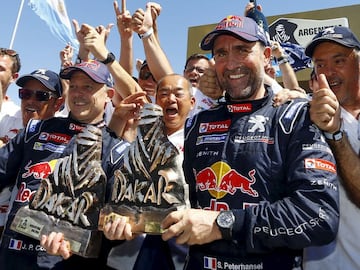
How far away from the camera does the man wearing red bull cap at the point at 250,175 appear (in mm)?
1736

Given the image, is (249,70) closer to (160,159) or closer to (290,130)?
(290,130)

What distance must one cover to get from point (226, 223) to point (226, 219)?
0.06 ft

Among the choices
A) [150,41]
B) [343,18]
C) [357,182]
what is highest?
[343,18]

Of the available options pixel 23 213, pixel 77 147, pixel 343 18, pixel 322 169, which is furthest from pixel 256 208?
pixel 343 18

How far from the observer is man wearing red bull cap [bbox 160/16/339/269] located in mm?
→ 1736

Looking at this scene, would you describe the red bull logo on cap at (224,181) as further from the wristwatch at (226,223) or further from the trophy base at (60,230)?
the trophy base at (60,230)

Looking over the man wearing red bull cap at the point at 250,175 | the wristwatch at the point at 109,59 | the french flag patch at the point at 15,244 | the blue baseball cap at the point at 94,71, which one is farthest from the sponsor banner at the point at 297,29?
the french flag patch at the point at 15,244

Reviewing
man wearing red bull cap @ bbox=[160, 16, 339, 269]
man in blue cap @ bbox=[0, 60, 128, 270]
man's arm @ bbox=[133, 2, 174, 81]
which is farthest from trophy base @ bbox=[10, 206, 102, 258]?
man's arm @ bbox=[133, 2, 174, 81]

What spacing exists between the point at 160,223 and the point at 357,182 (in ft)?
3.52

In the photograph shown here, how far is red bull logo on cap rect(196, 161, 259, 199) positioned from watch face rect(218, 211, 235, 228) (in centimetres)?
18

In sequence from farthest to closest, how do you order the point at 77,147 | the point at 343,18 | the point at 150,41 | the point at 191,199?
the point at 343,18 < the point at 150,41 < the point at 77,147 < the point at 191,199

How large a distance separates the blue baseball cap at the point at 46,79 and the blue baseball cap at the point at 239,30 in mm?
1708

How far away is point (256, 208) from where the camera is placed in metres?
1.81

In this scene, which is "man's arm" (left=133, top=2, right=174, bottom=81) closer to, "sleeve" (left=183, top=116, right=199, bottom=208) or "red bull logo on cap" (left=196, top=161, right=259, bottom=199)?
"sleeve" (left=183, top=116, right=199, bottom=208)
